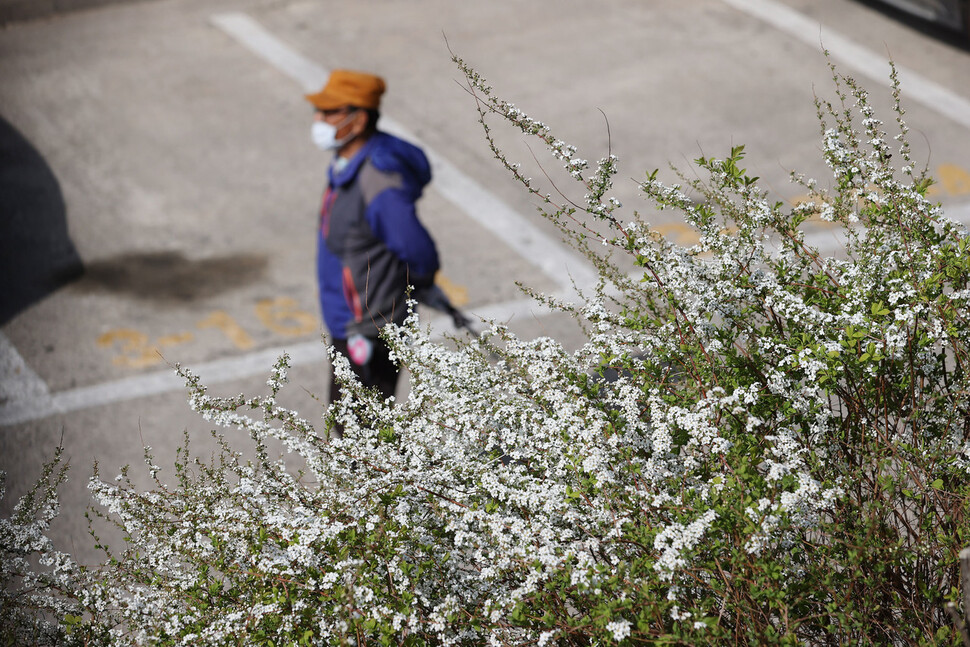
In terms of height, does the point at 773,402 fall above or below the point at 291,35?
→ above

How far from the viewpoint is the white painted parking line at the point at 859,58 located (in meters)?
9.91

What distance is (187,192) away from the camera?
890 cm

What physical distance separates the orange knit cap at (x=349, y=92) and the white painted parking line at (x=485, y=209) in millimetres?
1931

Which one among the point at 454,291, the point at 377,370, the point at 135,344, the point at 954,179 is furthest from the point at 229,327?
the point at 954,179

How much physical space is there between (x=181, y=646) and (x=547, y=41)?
32.3ft

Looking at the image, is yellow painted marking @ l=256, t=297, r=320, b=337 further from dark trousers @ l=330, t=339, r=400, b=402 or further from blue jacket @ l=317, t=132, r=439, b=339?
blue jacket @ l=317, t=132, r=439, b=339

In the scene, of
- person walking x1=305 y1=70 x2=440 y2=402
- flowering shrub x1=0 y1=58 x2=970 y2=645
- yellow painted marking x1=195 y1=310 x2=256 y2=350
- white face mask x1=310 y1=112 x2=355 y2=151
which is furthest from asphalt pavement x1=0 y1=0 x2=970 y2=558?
flowering shrub x1=0 y1=58 x2=970 y2=645

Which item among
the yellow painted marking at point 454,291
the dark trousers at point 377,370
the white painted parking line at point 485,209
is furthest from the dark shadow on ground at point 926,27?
the dark trousers at point 377,370

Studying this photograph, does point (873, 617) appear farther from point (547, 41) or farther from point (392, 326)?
point (547, 41)


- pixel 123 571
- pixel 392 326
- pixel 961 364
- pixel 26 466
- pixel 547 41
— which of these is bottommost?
pixel 26 466

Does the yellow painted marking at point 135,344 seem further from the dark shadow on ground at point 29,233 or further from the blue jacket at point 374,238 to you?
the blue jacket at point 374,238

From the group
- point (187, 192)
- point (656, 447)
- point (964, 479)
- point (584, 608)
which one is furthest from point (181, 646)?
point (187, 192)

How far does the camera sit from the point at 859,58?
10.8 meters

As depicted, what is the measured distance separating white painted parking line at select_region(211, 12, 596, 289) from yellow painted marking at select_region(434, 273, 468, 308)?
0.63 metres
